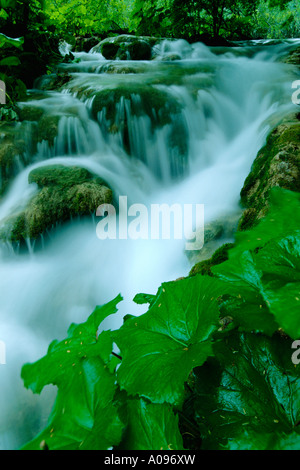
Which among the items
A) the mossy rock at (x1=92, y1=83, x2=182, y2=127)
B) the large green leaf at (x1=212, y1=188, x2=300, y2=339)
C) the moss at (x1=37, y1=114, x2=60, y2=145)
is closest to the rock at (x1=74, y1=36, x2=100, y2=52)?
the mossy rock at (x1=92, y1=83, x2=182, y2=127)

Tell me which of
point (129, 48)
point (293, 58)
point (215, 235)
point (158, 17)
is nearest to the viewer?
point (215, 235)

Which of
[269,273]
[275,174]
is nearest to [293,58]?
[275,174]

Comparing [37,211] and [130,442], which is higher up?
[37,211]

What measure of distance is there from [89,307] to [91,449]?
8.50ft

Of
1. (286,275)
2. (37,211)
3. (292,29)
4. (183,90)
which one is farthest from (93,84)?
(292,29)

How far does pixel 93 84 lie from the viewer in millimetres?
5852

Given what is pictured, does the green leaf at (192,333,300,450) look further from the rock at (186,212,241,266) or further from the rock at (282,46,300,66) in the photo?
the rock at (282,46,300,66)

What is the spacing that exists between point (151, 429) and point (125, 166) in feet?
14.7

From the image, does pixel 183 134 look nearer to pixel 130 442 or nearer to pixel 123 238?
pixel 123 238

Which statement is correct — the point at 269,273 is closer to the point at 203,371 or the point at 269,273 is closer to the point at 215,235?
the point at 203,371

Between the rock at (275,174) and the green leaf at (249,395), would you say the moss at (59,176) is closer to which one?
the rock at (275,174)

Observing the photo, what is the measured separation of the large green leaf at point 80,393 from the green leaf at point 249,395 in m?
0.17

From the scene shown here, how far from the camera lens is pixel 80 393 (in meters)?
0.59

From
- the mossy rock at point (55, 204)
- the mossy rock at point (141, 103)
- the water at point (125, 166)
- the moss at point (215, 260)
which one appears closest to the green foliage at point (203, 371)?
the moss at point (215, 260)
